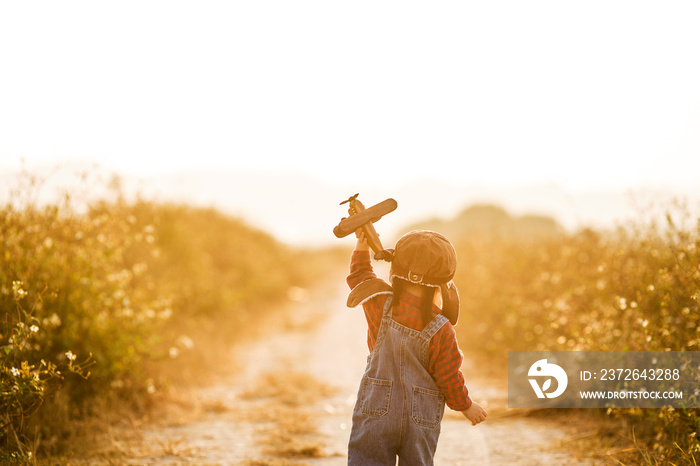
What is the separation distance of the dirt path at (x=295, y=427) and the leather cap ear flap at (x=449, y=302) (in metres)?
2.03

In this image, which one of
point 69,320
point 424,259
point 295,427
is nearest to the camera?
point 424,259

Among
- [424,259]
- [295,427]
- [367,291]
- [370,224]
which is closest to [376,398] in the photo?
[367,291]

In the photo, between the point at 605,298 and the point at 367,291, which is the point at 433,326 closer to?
the point at 367,291

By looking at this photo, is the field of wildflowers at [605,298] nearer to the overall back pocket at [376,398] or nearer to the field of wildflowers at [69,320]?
the overall back pocket at [376,398]

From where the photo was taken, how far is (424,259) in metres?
3.28

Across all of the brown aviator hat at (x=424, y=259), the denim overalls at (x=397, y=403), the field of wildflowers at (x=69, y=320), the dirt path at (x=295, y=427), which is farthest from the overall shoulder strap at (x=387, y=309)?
the field of wildflowers at (x=69, y=320)

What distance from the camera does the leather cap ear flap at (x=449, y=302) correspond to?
3480 millimetres

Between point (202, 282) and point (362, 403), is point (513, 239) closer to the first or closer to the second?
point (202, 282)

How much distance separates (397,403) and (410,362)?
0.24m

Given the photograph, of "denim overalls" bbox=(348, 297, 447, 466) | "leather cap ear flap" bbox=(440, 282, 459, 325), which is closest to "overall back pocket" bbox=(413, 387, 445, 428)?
"denim overalls" bbox=(348, 297, 447, 466)

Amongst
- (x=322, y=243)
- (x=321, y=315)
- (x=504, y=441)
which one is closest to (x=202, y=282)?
(x=321, y=315)

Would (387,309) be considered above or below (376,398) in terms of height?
above

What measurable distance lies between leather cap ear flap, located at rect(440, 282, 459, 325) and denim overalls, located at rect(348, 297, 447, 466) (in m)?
0.10

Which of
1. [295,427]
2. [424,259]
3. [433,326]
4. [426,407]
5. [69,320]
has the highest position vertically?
[424,259]
